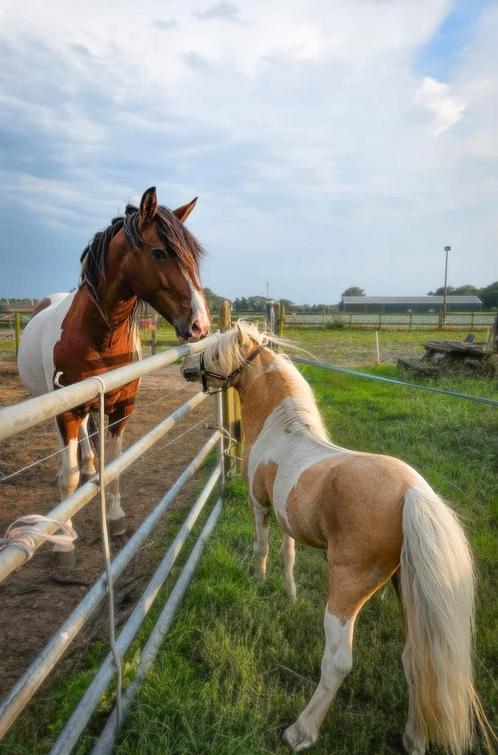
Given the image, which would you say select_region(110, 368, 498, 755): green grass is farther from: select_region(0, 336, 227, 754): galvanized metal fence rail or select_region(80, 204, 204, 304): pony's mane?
select_region(80, 204, 204, 304): pony's mane

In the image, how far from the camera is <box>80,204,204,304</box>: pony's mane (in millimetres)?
3119

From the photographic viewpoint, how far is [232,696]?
6.81ft

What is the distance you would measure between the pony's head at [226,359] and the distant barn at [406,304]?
71541mm

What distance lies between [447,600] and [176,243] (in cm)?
247

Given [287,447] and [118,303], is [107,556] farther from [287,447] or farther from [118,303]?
[118,303]

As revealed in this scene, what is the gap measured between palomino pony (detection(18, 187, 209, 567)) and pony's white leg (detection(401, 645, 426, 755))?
2.09m

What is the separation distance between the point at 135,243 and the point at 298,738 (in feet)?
9.24

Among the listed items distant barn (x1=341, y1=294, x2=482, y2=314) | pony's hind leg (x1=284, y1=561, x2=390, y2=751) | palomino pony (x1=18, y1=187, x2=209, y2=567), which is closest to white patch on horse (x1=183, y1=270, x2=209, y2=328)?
palomino pony (x1=18, y1=187, x2=209, y2=567)

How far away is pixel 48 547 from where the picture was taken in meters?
3.62

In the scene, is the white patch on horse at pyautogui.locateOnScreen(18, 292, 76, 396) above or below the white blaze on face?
below

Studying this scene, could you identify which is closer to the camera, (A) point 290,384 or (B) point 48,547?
(A) point 290,384

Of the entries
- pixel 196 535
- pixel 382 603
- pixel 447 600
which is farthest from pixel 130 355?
pixel 447 600

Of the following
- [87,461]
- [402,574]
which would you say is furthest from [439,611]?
[87,461]

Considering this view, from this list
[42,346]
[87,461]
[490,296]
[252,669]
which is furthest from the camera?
[490,296]
